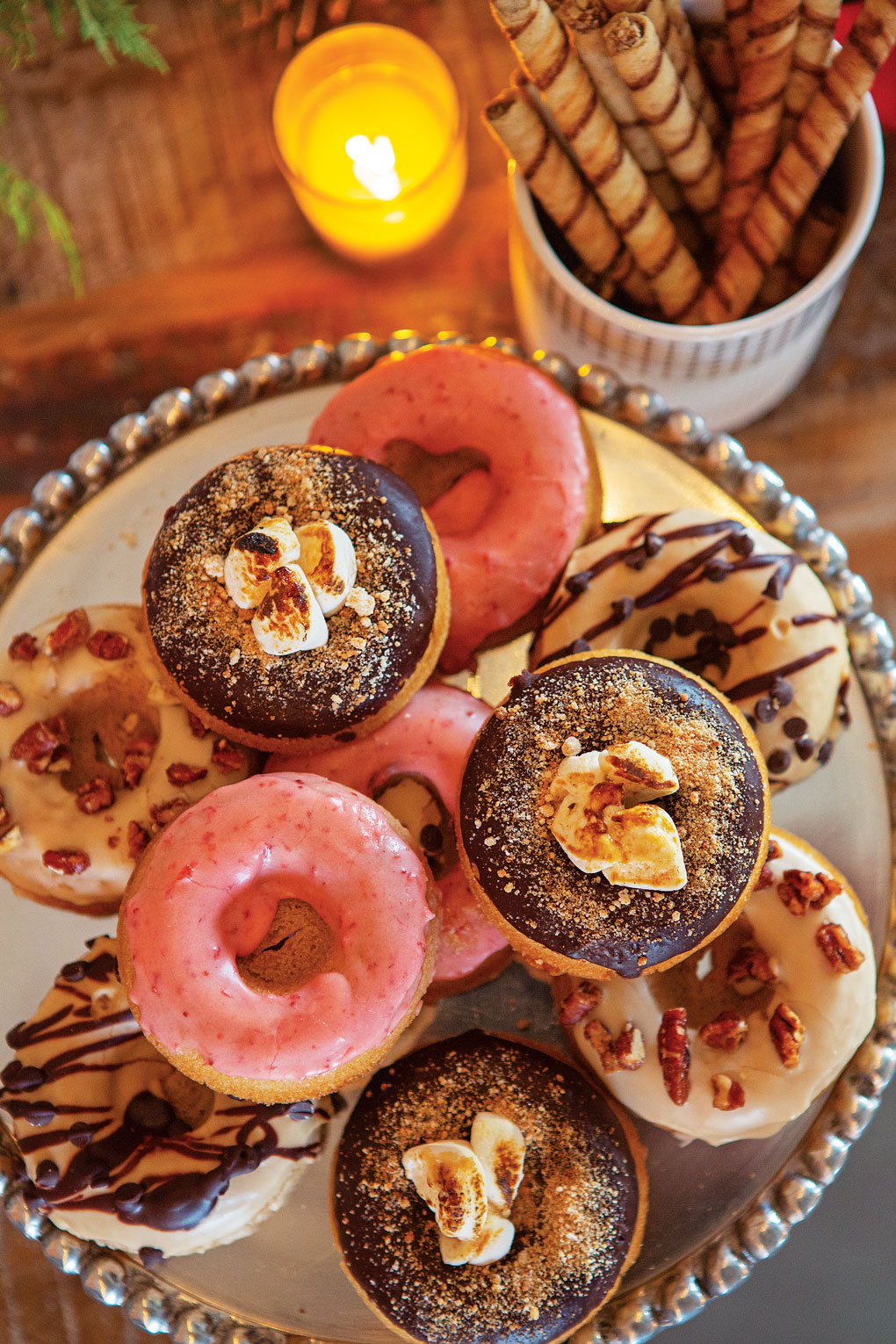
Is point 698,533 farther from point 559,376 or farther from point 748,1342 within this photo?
point 748,1342

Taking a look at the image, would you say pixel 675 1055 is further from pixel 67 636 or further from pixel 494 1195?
pixel 67 636

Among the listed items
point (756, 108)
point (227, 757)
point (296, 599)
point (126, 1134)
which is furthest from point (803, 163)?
point (126, 1134)

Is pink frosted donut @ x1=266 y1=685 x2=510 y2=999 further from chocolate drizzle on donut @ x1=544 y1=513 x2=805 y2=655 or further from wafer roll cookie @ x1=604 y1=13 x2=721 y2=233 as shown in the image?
wafer roll cookie @ x1=604 y1=13 x2=721 y2=233

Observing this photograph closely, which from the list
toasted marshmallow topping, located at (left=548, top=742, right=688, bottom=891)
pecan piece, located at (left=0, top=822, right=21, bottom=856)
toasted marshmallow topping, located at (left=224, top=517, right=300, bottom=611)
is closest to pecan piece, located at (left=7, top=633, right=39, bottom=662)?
pecan piece, located at (left=0, top=822, right=21, bottom=856)

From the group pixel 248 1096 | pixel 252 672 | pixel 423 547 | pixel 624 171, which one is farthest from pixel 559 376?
pixel 248 1096

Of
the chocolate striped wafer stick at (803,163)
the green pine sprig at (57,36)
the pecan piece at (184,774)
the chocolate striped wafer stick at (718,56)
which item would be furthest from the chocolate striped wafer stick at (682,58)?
the pecan piece at (184,774)
